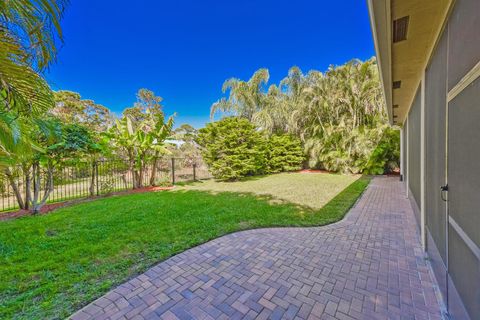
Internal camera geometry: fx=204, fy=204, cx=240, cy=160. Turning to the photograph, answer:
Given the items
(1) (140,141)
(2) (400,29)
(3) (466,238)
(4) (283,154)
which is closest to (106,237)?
(3) (466,238)

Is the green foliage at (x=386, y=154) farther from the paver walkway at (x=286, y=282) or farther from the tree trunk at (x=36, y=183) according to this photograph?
the tree trunk at (x=36, y=183)

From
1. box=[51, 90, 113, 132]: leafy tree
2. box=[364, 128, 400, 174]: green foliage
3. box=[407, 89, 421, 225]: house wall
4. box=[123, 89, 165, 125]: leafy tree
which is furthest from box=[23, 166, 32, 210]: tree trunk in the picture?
box=[123, 89, 165, 125]: leafy tree

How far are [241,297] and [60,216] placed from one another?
570 centimetres

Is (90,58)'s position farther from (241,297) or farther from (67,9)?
(241,297)

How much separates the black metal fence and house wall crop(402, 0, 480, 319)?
7.16m

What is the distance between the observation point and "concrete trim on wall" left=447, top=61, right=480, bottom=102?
1413mm

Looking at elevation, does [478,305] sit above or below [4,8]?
below

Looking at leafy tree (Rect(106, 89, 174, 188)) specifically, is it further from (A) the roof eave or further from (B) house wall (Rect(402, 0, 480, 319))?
(B) house wall (Rect(402, 0, 480, 319))

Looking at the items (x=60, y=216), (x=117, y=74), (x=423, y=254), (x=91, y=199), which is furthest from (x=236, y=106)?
(x=423, y=254)

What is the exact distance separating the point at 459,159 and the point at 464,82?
2.11ft

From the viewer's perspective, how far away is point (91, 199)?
773 centimetres

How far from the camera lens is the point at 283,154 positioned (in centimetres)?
1627

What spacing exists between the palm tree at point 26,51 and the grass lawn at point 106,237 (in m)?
2.01

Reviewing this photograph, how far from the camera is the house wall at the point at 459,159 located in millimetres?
1471
